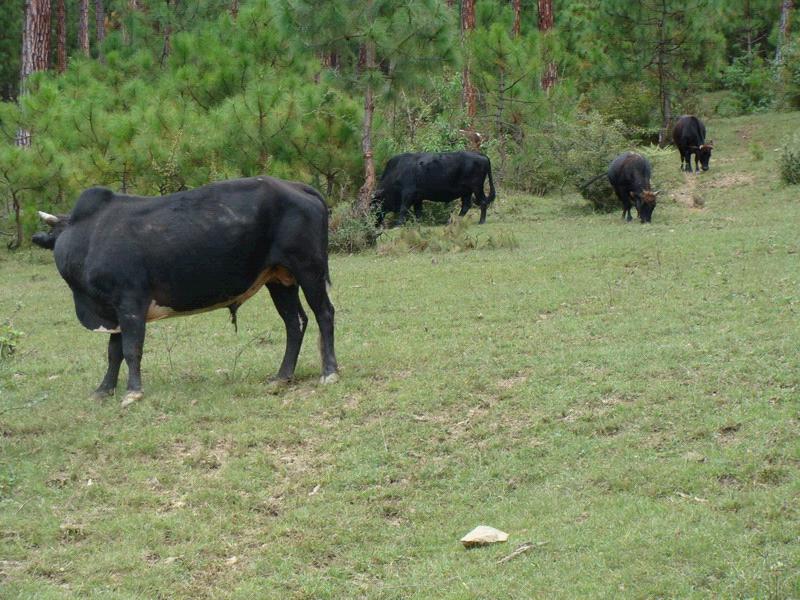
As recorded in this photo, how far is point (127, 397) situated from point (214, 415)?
2.84 ft

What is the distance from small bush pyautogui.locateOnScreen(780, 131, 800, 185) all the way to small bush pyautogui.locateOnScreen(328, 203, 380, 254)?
26.4 feet

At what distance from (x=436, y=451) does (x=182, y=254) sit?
293cm

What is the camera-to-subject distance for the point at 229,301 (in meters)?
9.04

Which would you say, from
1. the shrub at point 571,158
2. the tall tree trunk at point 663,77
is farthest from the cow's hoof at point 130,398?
the tall tree trunk at point 663,77

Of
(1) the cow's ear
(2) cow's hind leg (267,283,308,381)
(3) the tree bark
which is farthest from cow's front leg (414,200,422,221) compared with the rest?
(1) the cow's ear

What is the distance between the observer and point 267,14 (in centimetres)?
2294

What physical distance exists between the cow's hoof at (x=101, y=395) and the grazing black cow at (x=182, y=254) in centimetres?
1

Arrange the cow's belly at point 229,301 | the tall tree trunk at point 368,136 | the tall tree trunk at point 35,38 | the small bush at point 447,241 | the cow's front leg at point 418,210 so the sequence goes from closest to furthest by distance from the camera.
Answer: the cow's belly at point 229,301
the small bush at point 447,241
the tall tree trunk at point 368,136
the cow's front leg at point 418,210
the tall tree trunk at point 35,38

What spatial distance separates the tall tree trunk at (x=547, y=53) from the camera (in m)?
27.1

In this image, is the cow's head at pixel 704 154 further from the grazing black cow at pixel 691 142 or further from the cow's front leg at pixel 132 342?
the cow's front leg at pixel 132 342

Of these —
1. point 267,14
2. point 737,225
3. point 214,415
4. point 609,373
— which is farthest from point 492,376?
point 267,14

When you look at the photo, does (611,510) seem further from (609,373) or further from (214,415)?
(214,415)

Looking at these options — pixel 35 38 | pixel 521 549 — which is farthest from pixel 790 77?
pixel 521 549

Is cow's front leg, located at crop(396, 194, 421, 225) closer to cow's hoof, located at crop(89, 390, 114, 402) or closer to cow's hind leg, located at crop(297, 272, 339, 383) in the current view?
cow's hind leg, located at crop(297, 272, 339, 383)
